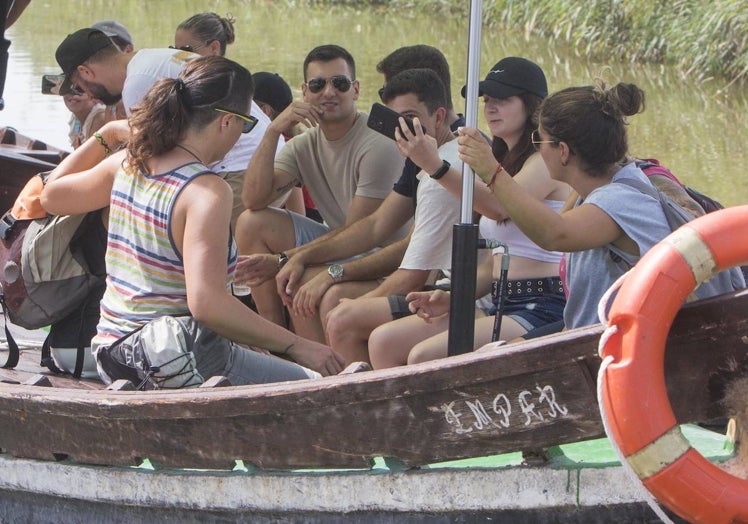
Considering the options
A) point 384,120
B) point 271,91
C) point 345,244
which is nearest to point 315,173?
point 345,244

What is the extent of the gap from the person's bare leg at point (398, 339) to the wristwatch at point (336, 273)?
0.48 metres

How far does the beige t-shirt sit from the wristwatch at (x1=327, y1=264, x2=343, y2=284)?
31 centimetres

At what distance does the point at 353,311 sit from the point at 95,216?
34.1 inches

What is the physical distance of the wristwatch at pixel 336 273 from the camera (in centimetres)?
436

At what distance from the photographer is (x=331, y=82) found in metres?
4.58

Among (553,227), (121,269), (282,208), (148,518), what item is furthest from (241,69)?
(282,208)

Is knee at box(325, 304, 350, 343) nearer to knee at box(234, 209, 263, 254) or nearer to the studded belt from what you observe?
the studded belt

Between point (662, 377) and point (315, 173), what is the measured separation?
2.38 meters

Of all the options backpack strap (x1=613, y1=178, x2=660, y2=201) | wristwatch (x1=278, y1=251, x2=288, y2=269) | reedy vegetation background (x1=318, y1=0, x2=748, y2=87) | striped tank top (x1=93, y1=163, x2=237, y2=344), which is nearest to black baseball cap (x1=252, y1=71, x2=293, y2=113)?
wristwatch (x1=278, y1=251, x2=288, y2=269)

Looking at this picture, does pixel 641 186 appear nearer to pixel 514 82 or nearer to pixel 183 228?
pixel 514 82

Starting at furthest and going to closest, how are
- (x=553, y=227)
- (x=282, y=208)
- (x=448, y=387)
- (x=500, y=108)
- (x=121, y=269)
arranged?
(x=282, y=208) → (x=500, y=108) → (x=121, y=269) → (x=553, y=227) → (x=448, y=387)

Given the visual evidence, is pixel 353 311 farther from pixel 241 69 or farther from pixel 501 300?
pixel 241 69

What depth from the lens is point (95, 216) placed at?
367cm

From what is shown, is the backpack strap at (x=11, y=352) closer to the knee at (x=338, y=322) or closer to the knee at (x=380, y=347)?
the knee at (x=338, y=322)
